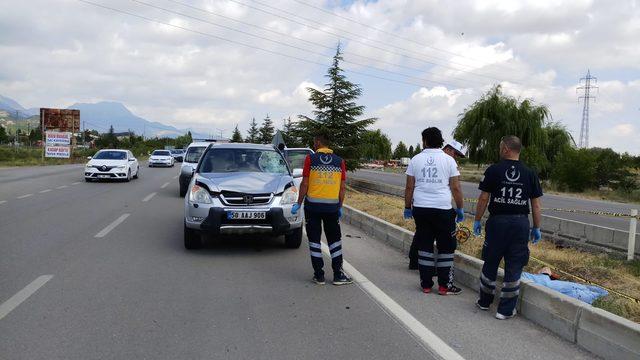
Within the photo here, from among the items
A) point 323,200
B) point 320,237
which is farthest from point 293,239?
point 323,200

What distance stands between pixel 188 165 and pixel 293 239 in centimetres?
961

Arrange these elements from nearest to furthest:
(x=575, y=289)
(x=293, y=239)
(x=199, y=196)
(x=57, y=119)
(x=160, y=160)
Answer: (x=575, y=289), (x=199, y=196), (x=293, y=239), (x=160, y=160), (x=57, y=119)

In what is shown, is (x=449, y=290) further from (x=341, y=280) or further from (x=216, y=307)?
(x=216, y=307)

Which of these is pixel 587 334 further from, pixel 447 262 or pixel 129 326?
pixel 129 326

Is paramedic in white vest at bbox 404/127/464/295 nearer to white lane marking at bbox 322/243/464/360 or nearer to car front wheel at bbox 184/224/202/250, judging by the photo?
white lane marking at bbox 322/243/464/360

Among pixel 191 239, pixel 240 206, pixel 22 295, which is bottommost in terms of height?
pixel 22 295

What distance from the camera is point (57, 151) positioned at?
48.6m

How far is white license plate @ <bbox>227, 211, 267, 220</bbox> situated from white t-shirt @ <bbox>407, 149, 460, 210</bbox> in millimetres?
2475

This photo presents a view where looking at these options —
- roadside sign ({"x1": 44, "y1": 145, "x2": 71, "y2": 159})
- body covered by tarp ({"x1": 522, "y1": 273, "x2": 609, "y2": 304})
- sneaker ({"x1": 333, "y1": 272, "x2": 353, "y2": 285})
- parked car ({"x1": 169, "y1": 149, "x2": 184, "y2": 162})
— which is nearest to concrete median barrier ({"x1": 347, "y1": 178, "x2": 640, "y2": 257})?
body covered by tarp ({"x1": 522, "y1": 273, "x2": 609, "y2": 304})

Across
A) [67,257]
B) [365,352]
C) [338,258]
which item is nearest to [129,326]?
[365,352]

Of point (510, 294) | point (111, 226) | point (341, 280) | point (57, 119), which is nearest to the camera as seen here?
point (510, 294)

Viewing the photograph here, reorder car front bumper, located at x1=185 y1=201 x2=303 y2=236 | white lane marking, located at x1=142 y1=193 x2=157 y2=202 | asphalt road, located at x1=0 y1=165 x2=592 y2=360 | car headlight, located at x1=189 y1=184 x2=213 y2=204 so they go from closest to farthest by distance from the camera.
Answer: asphalt road, located at x1=0 y1=165 x2=592 y2=360
car front bumper, located at x1=185 y1=201 x2=303 y2=236
car headlight, located at x1=189 y1=184 x2=213 y2=204
white lane marking, located at x1=142 y1=193 x2=157 y2=202

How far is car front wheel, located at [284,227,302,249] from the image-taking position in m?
8.44

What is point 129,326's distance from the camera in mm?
4602
